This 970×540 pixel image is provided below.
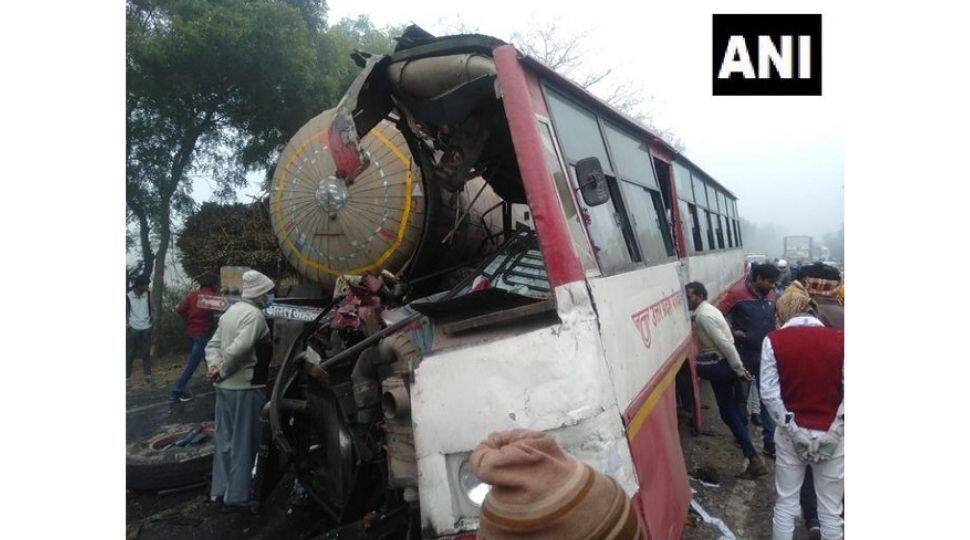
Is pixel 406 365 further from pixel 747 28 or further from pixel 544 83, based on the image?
pixel 747 28

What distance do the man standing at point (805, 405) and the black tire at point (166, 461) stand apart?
3.30m

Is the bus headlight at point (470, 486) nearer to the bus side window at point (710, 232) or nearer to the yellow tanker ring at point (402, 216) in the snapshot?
the yellow tanker ring at point (402, 216)

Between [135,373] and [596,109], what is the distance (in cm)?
321

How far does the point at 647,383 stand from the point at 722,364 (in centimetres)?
206

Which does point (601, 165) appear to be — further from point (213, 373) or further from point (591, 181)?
point (213, 373)

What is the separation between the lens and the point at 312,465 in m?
3.10

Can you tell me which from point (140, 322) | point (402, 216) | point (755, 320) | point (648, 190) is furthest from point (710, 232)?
point (140, 322)

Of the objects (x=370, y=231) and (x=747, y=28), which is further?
(x=370, y=231)

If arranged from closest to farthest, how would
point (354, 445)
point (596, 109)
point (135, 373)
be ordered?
1. point (354, 445)
2. point (596, 109)
3. point (135, 373)

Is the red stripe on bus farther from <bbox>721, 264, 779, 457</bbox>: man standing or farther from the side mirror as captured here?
<bbox>721, 264, 779, 457</bbox>: man standing

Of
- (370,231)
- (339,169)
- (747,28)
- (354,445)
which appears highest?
(747,28)

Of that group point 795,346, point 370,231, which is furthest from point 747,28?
point 370,231

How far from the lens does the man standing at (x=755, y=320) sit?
14.5 ft

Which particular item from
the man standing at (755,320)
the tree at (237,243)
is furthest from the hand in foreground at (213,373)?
the man standing at (755,320)
